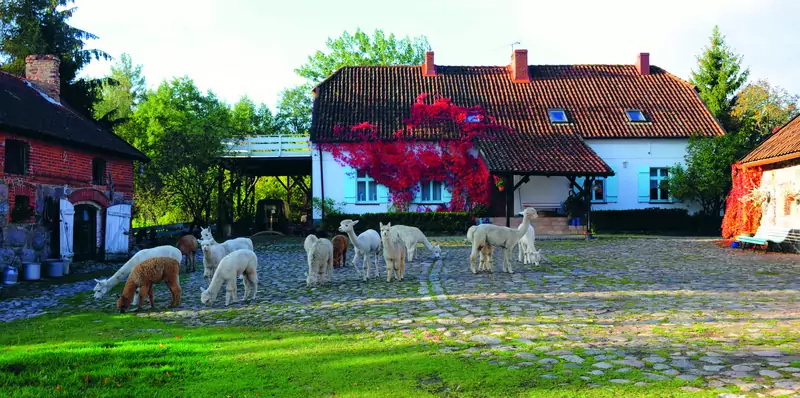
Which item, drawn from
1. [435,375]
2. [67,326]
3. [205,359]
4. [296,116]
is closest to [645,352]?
[435,375]

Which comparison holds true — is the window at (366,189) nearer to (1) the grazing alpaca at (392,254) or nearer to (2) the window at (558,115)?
(2) the window at (558,115)

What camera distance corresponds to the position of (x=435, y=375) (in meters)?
5.45

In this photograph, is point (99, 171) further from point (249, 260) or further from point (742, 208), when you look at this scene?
point (742, 208)

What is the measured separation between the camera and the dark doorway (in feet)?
63.5

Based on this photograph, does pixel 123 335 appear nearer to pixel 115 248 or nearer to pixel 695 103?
pixel 115 248

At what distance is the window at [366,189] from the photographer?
30141 millimetres

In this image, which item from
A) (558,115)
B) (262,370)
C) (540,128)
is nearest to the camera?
(262,370)

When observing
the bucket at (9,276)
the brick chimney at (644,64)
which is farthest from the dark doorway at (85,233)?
the brick chimney at (644,64)

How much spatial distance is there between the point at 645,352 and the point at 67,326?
25.4 feet

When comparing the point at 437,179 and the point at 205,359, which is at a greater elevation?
the point at 437,179

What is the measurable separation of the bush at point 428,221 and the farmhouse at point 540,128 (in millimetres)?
1760

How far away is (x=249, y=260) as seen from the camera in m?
10.7

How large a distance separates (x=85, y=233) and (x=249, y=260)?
11815 mm

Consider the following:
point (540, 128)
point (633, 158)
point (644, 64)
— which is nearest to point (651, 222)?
point (633, 158)
